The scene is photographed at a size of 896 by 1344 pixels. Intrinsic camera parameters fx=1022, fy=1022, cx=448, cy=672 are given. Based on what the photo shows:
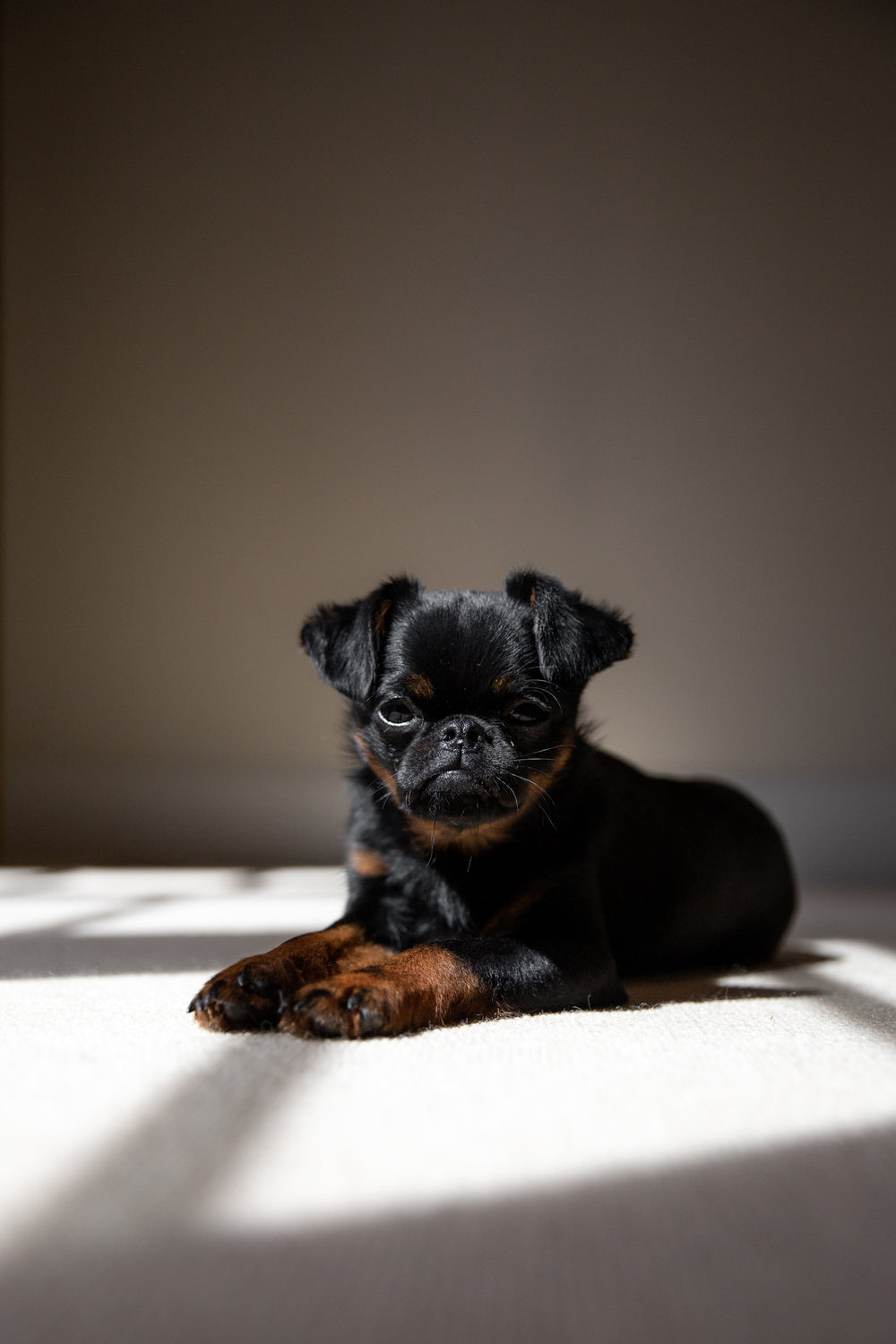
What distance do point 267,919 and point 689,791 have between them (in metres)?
1.03

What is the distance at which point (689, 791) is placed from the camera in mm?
2264

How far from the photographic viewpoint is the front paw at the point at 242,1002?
4.37 ft

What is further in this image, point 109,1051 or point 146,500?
point 146,500

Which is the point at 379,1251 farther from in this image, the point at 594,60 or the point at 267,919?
the point at 594,60

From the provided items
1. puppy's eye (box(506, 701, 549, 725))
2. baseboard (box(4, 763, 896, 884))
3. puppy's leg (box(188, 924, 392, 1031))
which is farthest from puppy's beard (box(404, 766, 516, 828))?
baseboard (box(4, 763, 896, 884))

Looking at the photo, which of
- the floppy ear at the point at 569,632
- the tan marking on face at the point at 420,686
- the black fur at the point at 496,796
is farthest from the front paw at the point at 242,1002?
the floppy ear at the point at 569,632

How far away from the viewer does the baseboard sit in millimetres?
3926

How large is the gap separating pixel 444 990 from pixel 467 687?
0.48 m

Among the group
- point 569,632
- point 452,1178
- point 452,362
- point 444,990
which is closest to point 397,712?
point 569,632

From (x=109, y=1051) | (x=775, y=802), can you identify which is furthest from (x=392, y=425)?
(x=109, y=1051)

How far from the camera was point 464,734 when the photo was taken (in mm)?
1572

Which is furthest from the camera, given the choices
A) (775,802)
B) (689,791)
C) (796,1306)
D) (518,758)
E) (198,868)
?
(775,802)

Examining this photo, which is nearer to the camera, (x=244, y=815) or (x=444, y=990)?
(x=444, y=990)

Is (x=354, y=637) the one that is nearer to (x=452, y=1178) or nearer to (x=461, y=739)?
(x=461, y=739)
